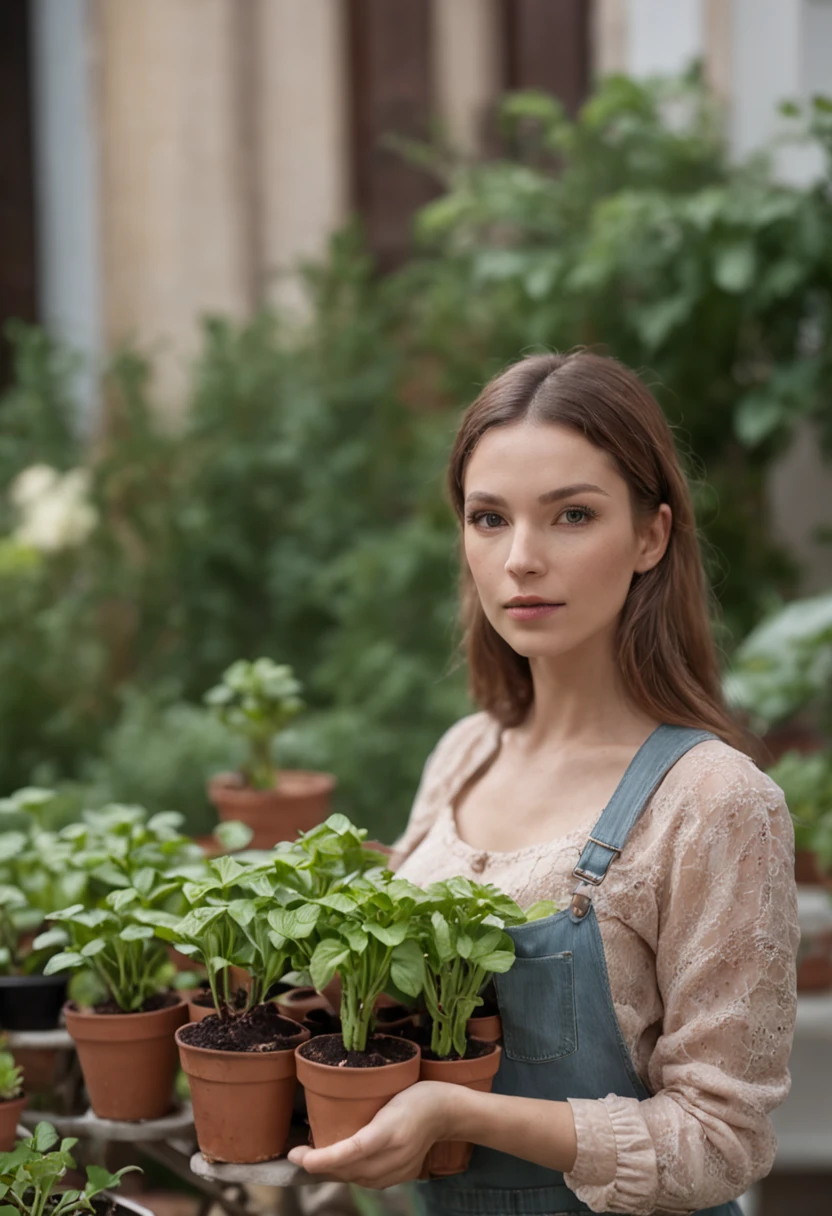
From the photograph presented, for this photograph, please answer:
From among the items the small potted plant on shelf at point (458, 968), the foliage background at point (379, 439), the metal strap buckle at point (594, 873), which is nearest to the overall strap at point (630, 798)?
the metal strap buckle at point (594, 873)

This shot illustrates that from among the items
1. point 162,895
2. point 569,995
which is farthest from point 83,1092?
point 569,995

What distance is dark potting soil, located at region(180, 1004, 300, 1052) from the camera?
123 centimetres

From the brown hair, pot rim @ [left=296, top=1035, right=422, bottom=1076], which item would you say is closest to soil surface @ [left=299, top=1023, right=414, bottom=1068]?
pot rim @ [left=296, top=1035, right=422, bottom=1076]

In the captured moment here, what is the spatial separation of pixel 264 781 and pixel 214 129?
296 centimetres

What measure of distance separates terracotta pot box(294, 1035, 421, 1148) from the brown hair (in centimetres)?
52

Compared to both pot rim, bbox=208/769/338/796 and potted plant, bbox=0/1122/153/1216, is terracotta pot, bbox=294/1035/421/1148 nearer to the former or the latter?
potted plant, bbox=0/1122/153/1216

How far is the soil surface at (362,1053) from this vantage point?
1.17m

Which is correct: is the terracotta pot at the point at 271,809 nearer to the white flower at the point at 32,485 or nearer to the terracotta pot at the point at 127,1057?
the terracotta pot at the point at 127,1057

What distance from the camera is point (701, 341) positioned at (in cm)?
348

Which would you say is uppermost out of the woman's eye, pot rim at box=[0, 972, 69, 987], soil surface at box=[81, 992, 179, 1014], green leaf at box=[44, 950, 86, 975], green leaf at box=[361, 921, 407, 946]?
the woman's eye

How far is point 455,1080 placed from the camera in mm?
1219

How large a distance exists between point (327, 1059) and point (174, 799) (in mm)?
1858

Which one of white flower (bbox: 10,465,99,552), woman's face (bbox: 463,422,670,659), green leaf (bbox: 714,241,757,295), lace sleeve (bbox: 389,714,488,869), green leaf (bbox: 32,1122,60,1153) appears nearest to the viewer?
green leaf (bbox: 32,1122,60,1153)

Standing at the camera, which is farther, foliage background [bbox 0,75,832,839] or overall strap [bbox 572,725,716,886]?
foliage background [bbox 0,75,832,839]
